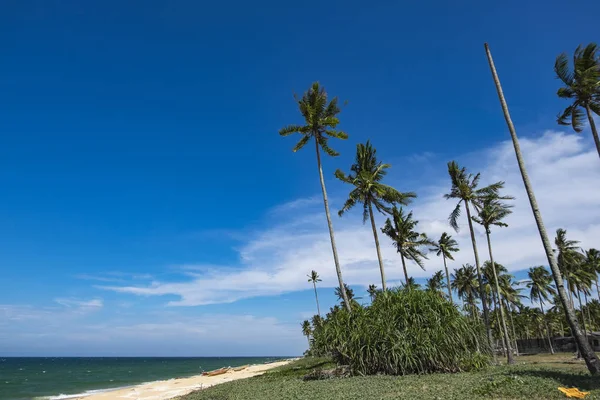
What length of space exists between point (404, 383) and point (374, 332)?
4290 mm

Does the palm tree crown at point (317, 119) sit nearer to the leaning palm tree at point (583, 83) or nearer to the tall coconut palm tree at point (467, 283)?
the leaning palm tree at point (583, 83)

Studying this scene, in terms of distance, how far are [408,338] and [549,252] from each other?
7786 mm

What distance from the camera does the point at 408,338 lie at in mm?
18922

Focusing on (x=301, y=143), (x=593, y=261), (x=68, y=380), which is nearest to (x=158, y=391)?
(x=301, y=143)

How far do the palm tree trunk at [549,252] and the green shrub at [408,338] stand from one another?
5522 millimetres

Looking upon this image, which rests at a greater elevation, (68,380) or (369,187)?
(369,187)

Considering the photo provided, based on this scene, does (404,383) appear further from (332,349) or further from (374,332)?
(332,349)

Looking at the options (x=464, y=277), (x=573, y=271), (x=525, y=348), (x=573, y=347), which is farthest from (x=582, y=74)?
(x=525, y=348)

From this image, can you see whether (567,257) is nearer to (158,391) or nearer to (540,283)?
(540,283)

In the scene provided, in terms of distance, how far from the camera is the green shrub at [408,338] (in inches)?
725

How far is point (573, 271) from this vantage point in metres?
48.5

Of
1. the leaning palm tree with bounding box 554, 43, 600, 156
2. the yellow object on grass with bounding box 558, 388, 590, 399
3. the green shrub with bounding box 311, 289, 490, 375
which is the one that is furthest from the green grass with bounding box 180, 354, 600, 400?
the leaning palm tree with bounding box 554, 43, 600, 156

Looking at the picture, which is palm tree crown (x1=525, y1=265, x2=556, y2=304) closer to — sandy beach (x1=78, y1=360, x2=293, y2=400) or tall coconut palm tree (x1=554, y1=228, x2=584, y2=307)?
tall coconut palm tree (x1=554, y1=228, x2=584, y2=307)

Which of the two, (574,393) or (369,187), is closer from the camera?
(574,393)
